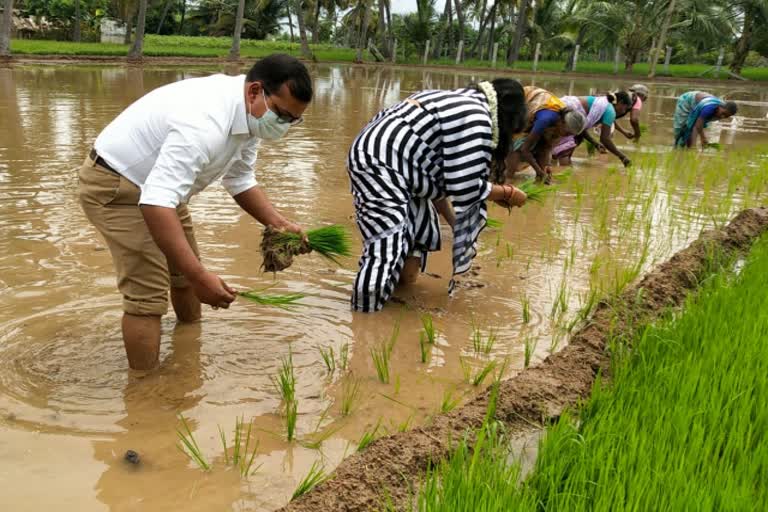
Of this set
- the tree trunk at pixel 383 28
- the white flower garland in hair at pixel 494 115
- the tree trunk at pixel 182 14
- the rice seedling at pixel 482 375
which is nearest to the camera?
the rice seedling at pixel 482 375

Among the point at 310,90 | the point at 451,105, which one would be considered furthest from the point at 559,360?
the point at 310,90

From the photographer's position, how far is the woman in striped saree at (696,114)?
8.80 meters

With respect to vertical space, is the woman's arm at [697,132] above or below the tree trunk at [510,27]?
below

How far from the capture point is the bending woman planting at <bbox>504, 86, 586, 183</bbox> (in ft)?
18.6

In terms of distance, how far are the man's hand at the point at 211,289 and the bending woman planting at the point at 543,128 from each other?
12.0 ft

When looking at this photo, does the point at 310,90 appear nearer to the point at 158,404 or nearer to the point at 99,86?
the point at 158,404

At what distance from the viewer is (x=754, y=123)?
13703mm

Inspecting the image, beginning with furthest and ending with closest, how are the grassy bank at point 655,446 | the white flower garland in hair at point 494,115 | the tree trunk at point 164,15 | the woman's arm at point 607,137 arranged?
1. the tree trunk at point 164,15
2. the woman's arm at point 607,137
3. the white flower garland in hair at point 494,115
4. the grassy bank at point 655,446

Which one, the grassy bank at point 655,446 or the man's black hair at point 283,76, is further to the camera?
the man's black hair at point 283,76

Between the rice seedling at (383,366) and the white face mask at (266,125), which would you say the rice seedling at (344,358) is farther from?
the white face mask at (266,125)

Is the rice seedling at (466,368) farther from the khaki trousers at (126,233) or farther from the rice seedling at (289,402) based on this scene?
the khaki trousers at (126,233)

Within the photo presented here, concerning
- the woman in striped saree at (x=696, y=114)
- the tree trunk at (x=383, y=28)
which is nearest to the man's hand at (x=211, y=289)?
the woman in striped saree at (x=696, y=114)

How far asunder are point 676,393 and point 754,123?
13187 mm

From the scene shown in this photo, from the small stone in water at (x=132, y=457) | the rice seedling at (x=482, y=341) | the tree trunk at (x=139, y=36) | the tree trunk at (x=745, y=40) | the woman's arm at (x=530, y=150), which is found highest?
the tree trunk at (x=745, y=40)
